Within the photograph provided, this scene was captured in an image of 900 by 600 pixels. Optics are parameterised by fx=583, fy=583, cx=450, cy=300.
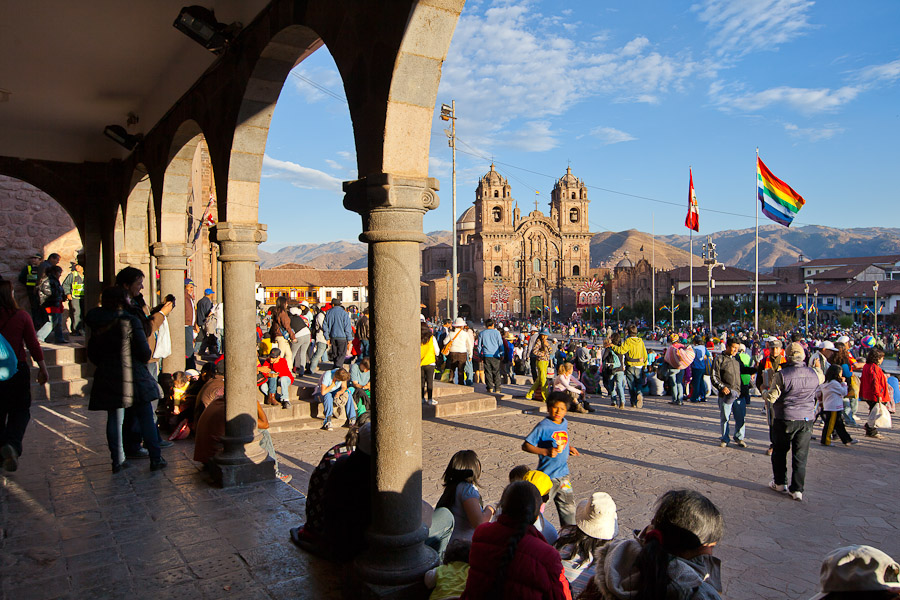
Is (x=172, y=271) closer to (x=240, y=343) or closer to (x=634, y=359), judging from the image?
(x=240, y=343)

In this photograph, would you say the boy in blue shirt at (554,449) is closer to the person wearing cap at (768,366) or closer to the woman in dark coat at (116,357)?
the woman in dark coat at (116,357)

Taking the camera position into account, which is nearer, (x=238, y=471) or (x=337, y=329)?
(x=238, y=471)

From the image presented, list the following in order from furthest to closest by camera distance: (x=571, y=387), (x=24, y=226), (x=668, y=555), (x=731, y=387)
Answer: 1. (x=24, y=226)
2. (x=571, y=387)
3. (x=731, y=387)
4. (x=668, y=555)

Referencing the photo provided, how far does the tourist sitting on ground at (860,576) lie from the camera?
1.54m

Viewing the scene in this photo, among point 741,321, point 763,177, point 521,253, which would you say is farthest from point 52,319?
point 521,253

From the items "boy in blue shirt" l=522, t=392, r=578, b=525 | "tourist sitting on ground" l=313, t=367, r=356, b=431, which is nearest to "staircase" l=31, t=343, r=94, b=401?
"tourist sitting on ground" l=313, t=367, r=356, b=431

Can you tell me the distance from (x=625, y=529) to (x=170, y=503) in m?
3.33

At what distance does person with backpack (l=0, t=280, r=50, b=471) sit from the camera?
4.11 meters

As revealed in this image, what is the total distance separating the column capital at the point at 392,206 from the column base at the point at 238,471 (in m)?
2.48

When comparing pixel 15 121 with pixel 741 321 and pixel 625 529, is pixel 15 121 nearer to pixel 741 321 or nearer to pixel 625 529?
pixel 625 529

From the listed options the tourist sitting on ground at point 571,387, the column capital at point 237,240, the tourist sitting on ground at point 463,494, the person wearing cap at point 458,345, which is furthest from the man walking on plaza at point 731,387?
the column capital at point 237,240

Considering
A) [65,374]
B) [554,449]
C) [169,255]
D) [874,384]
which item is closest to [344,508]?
[554,449]

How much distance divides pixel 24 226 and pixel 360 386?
838cm

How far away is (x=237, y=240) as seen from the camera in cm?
450
